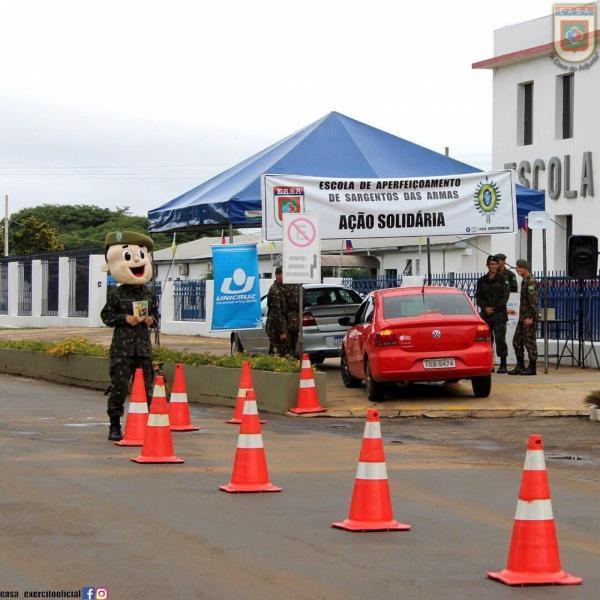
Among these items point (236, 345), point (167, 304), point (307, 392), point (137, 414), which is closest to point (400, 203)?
point (307, 392)

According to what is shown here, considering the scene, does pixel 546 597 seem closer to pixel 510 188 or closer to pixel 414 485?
pixel 414 485

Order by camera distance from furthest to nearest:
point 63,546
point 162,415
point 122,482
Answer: point 162,415, point 122,482, point 63,546

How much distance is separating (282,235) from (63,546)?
11.6m

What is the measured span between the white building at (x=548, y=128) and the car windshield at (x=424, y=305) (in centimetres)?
1740

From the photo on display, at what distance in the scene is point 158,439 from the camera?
12.5m

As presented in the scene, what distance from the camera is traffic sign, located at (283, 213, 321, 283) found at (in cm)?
1906

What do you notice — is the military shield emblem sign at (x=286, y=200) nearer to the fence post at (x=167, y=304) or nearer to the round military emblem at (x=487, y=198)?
the round military emblem at (x=487, y=198)

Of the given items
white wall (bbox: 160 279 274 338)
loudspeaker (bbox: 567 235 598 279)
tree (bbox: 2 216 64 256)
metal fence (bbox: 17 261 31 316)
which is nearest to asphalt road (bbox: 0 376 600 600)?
loudspeaker (bbox: 567 235 598 279)

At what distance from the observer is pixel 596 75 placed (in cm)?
3469

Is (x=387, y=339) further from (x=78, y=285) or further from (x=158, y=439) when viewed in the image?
(x=78, y=285)

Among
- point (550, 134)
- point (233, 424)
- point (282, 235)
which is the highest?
point (550, 134)

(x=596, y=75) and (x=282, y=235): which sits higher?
(x=596, y=75)

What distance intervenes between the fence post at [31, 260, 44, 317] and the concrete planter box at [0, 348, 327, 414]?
20.1 meters

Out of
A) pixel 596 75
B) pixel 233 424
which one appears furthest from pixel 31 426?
pixel 596 75
